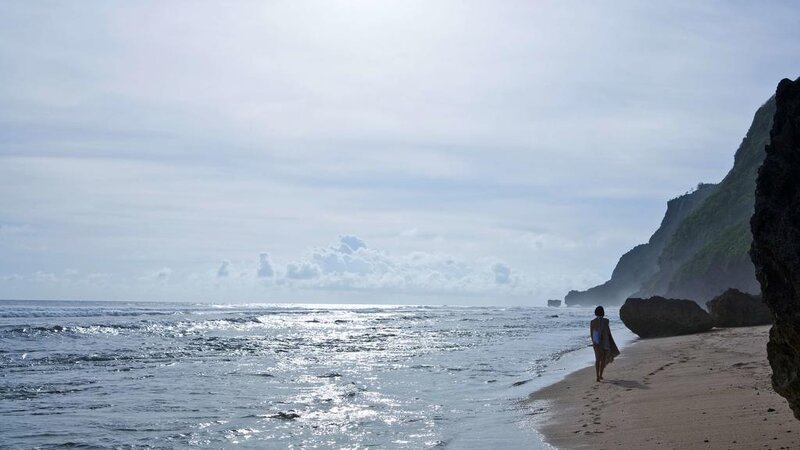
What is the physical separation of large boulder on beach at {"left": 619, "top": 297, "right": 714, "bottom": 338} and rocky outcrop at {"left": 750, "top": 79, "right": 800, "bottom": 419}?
26.2m

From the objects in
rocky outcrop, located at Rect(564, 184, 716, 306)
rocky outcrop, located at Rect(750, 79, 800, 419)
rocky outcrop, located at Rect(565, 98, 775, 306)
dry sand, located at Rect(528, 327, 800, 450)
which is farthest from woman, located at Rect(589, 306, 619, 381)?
rocky outcrop, located at Rect(564, 184, 716, 306)

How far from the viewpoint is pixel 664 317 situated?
32812 millimetres

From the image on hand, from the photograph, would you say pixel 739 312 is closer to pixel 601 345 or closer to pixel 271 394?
pixel 601 345

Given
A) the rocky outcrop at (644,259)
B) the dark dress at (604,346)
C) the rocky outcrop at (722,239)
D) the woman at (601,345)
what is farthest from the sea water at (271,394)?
the rocky outcrop at (644,259)

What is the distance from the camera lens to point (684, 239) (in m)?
106

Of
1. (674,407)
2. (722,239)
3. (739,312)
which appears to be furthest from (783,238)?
(722,239)

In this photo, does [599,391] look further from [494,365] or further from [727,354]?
[494,365]

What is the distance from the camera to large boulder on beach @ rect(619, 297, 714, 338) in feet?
106

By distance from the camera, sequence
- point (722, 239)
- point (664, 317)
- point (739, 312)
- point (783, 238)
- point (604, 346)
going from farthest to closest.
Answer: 1. point (722, 239)
2. point (664, 317)
3. point (739, 312)
4. point (604, 346)
5. point (783, 238)

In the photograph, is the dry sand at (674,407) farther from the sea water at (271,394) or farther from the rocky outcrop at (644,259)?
the rocky outcrop at (644,259)

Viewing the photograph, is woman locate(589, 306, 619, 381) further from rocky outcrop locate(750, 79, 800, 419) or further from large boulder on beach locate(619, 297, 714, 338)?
large boulder on beach locate(619, 297, 714, 338)

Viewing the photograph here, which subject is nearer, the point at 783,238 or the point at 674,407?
the point at 783,238

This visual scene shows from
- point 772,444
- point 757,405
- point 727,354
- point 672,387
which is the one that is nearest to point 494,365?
point 727,354

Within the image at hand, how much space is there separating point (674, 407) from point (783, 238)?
5.64 metres
